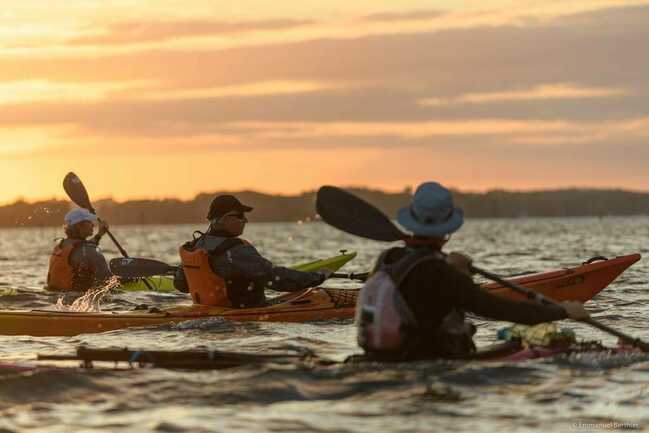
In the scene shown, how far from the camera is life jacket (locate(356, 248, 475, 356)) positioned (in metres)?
7.68

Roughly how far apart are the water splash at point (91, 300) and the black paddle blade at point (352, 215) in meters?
6.13

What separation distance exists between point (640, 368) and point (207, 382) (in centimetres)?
331

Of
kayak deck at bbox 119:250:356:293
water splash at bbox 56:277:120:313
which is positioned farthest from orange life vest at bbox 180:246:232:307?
kayak deck at bbox 119:250:356:293

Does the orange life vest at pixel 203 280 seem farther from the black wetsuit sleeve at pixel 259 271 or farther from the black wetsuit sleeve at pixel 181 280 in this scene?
the black wetsuit sleeve at pixel 181 280

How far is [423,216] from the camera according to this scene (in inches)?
306

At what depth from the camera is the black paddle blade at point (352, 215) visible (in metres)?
9.44

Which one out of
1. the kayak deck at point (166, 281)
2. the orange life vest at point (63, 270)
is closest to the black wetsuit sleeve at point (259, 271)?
the orange life vest at point (63, 270)

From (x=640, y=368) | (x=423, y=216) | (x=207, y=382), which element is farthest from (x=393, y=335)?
(x=640, y=368)

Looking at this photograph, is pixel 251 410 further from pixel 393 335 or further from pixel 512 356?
pixel 512 356

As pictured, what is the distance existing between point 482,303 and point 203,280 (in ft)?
17.5

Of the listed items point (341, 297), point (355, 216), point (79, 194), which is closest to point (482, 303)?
point (355, 216)

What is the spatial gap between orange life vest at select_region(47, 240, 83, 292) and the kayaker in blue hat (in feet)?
29.1

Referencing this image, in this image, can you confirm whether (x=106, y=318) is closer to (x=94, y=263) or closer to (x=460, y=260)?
(x=94, y=263)

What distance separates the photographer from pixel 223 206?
12.0m
